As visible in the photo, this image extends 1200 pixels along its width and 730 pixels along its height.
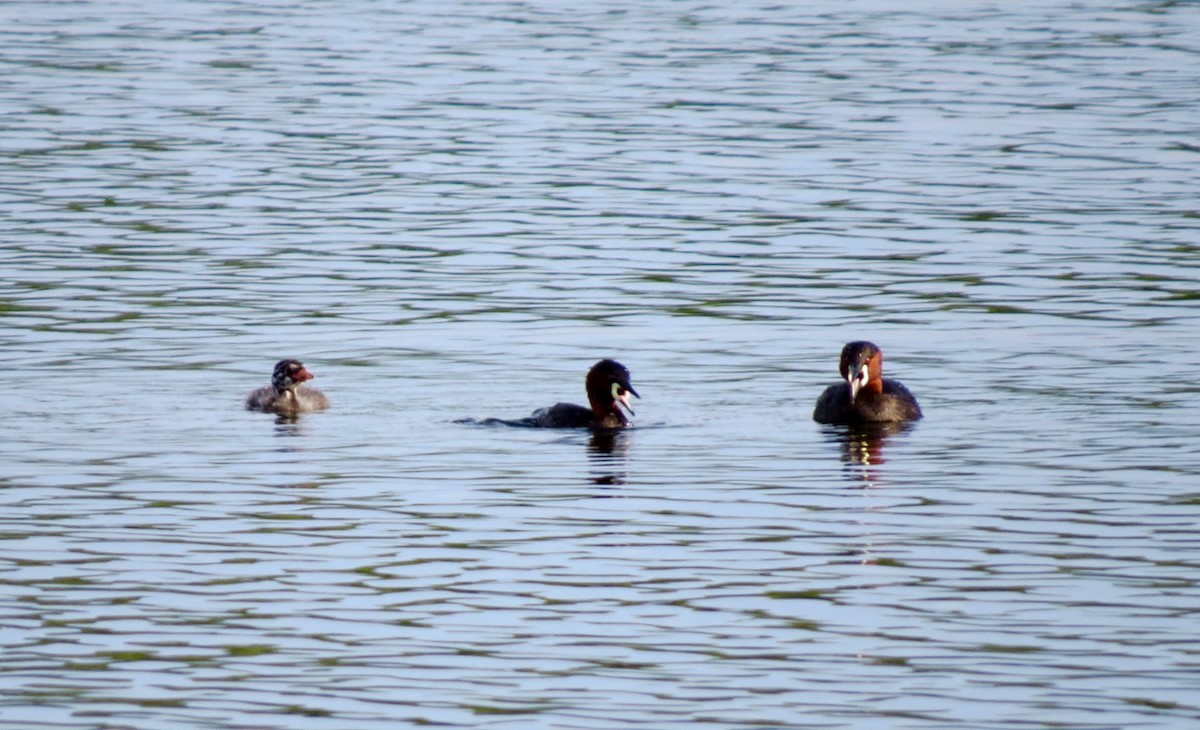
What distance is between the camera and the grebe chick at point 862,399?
18.2m

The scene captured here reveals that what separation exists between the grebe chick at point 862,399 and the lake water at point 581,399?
0.80ft

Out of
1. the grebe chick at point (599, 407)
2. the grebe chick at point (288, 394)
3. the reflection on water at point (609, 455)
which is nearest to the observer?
the reflection on water at point (609, 455)

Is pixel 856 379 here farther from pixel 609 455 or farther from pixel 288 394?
pixel 288 394

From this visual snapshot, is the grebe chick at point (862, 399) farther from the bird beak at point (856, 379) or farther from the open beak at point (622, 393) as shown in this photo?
the open beak at point (622, 393)

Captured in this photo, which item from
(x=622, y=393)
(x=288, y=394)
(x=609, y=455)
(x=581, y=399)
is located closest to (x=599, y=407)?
(x=622, y=393)

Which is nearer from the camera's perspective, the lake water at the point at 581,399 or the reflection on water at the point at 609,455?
the lake water at the point at 581,399

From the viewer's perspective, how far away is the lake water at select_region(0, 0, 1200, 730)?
11.2 m

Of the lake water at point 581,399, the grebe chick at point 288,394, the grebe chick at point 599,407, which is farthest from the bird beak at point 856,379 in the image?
the grebe chick at point 288,394

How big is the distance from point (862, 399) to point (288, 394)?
452cm

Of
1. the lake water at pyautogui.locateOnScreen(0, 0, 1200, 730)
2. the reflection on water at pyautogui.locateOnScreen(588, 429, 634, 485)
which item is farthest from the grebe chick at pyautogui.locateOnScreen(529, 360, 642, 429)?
the lake water at pyautogui.locateOnScreen(0, 0, 1200, 730)

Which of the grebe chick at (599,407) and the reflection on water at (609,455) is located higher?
the grebe chick at (599,407)

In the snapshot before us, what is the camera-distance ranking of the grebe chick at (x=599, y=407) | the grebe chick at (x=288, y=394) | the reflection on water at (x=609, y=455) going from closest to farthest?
the reflection on water at (x=609, y=455), the grebe chick at (x=599, y=407), the grebe chick at (x=288, y=394)

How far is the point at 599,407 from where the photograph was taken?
60.1ft

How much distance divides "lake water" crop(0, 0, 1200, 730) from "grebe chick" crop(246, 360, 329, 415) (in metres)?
0.21
